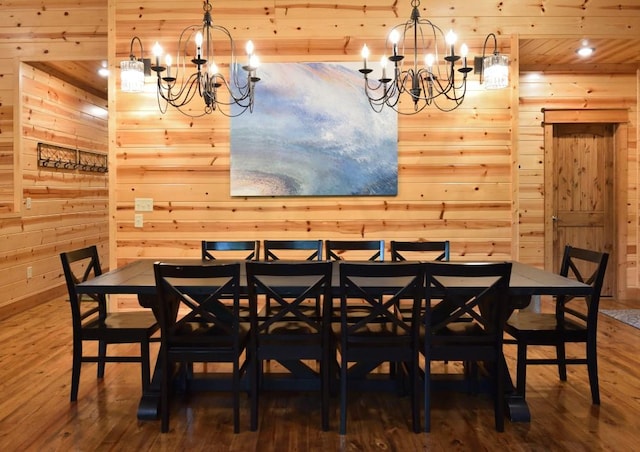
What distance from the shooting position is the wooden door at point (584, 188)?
5.87 metres

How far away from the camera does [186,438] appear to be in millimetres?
2473

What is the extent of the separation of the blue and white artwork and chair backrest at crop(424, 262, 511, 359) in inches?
79.3

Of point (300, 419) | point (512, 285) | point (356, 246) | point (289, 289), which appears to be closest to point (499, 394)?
point (512, 285)

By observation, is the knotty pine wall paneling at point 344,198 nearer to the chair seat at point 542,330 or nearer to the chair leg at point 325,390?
the chair seat at point 542,330

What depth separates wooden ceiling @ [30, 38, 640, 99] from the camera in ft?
15.5

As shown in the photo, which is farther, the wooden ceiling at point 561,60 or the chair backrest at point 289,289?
the wooden ceiling at point 561,60

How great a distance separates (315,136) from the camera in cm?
447

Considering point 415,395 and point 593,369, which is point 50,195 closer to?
point 415,395

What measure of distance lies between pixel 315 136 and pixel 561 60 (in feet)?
9.80

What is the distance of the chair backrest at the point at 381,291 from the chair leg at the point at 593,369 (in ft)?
3.60

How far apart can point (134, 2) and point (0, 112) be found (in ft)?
6.75

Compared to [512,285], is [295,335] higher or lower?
lower

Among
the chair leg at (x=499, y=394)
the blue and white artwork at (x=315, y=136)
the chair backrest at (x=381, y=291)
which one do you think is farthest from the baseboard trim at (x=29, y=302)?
the chair leg at (x=499, y=394)

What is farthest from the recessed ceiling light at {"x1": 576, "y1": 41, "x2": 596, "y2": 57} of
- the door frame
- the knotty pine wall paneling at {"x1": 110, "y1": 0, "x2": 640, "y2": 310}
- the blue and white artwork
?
the blue and white artwork
